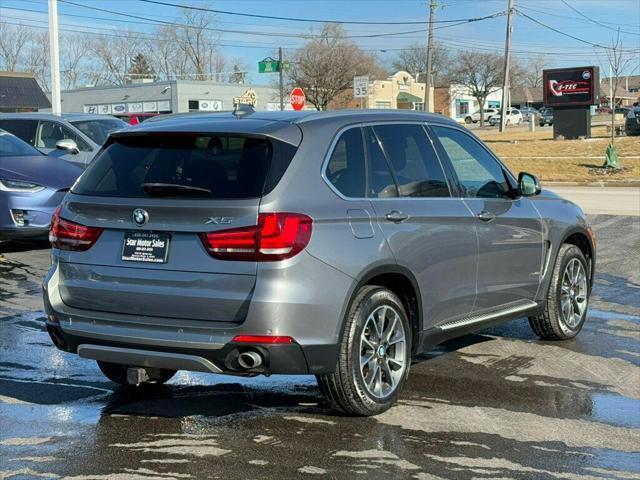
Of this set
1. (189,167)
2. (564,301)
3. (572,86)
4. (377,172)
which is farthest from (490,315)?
(572,86)

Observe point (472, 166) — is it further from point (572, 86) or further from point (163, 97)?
point (163, 97)

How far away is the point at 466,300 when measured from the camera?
221 inches

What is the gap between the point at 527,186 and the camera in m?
6.34

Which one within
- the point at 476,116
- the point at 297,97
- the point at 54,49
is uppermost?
the point at 476,116

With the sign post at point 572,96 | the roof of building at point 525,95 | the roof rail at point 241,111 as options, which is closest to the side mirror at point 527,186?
the roof rail at point 241,111

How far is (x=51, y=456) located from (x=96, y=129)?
11630mm

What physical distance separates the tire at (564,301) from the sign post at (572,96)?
32061 mm

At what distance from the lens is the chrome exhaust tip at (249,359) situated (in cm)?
434

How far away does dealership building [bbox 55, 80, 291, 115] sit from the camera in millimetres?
62531

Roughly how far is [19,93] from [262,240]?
54626mm

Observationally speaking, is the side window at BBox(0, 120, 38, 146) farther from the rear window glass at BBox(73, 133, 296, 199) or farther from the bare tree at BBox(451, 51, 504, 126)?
the bare tree at BBox(451, 51, 504, 126)

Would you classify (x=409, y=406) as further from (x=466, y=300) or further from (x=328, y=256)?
(x=328, y=256)

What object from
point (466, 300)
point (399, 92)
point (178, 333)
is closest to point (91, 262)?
point (178, 333)

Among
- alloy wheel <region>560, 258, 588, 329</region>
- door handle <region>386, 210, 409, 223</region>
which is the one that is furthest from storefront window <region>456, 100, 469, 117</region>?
door handle <region>386, 210, 409, 223</region>
